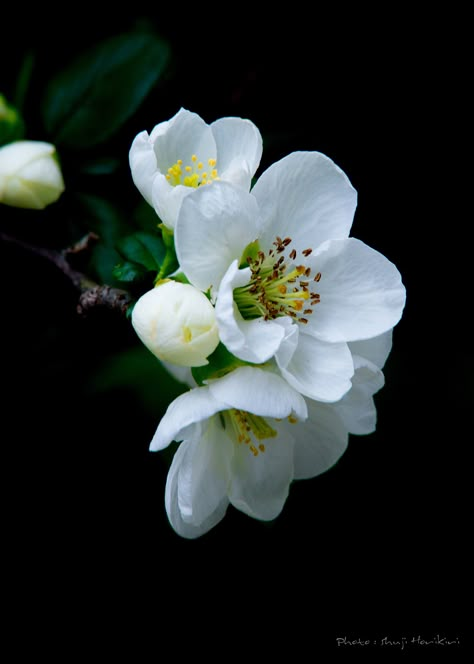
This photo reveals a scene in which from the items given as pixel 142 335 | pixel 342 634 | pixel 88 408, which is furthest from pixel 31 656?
pixel 142 335

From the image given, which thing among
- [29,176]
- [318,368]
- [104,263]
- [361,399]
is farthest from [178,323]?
[29,176]

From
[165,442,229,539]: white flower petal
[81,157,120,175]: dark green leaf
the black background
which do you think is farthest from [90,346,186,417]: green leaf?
[165,442,229,539]: white flower petal

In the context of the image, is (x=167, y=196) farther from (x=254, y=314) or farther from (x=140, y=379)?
(x=140, y=379)

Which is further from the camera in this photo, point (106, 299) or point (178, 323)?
point (106, 299)

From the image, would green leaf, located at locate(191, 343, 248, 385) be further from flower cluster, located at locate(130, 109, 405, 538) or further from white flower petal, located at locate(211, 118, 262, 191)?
white flower petal, located at locate(211, 118, 262, 191)

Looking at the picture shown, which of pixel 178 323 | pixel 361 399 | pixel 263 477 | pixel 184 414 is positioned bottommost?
pixel 263 477

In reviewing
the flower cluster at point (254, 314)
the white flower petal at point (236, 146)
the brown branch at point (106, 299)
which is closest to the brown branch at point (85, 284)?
the brown branch at point (106, 299)
